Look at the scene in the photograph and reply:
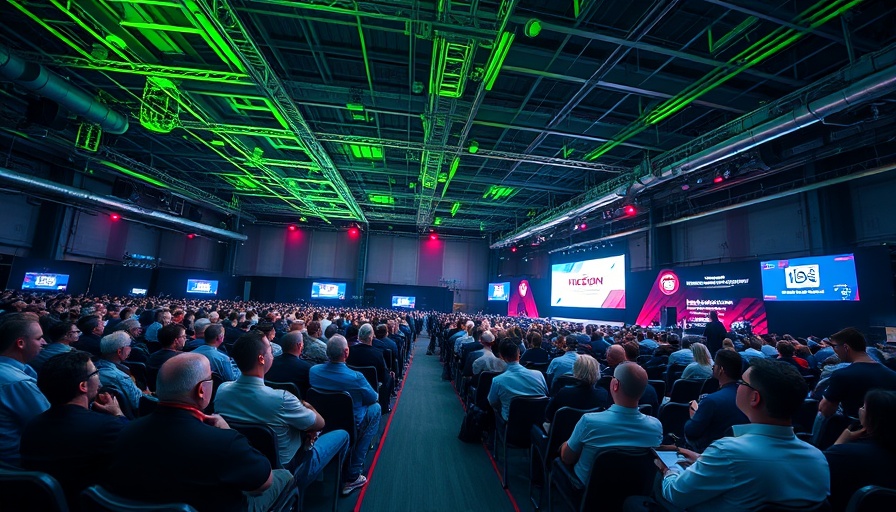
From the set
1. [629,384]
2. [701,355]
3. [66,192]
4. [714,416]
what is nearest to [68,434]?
[629,384]

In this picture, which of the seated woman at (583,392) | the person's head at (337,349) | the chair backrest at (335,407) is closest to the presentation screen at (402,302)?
the person's head at (337,349)

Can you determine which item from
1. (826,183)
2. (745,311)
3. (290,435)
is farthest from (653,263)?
(290,435)

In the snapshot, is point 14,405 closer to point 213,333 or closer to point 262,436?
point 262,436

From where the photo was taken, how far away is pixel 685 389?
381 cm

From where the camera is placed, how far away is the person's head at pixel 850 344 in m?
3.05

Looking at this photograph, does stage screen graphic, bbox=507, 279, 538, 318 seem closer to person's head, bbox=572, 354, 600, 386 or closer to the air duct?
person's head, bbox=572, 354, 600, 386

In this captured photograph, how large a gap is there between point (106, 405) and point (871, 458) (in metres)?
3.82

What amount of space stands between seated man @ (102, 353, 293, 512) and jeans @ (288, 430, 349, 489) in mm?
692

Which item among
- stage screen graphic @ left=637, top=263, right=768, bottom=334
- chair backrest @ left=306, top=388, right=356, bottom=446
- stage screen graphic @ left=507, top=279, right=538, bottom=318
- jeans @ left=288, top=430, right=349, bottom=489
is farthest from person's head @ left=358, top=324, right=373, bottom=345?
stage screen graphic @ left=507, top=279, right=538, bottom=318

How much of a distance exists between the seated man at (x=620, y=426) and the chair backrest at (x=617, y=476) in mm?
100

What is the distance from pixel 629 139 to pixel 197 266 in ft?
79.9

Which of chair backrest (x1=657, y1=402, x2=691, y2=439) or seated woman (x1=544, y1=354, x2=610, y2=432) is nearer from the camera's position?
seated woman (x1=544, y1=354, x2=610, y2=432)

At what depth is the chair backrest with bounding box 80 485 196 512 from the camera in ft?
3.73

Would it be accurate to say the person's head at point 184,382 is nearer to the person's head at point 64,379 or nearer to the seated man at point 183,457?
the seated man at point 183,457
